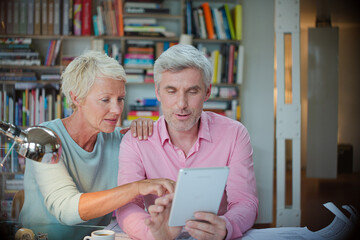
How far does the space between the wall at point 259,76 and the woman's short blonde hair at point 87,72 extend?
2.34 metres

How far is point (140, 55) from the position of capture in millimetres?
3346

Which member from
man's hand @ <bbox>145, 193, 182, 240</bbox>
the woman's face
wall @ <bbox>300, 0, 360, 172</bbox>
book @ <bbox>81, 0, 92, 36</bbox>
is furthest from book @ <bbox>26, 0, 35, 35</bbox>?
wall @ <bbox>300, 0, 360, 172</bbox>

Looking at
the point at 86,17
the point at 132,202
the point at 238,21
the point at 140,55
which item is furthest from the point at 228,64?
the point at 132,202

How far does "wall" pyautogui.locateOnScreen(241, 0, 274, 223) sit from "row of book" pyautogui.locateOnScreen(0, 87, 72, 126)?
5.72 ft

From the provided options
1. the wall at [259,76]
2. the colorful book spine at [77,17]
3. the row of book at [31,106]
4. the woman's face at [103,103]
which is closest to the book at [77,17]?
the colorful book spine at [77,17]

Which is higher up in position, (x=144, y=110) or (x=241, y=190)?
(x=144, y=110)

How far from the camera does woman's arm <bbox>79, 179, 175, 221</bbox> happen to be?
1071 millimetres

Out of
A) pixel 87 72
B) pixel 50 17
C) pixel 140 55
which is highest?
pixel 50 17

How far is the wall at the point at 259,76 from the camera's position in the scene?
3646 millimetres

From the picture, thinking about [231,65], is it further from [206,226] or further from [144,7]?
[206,226]

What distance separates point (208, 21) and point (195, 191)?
8.96ft

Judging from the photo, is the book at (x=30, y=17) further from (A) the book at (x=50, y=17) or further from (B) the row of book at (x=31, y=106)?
(B) the row of book at (x=31, y=106)

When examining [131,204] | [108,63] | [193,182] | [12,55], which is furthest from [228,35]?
[193,182]

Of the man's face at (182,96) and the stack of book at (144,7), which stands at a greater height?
the stack of book at (144,7)
